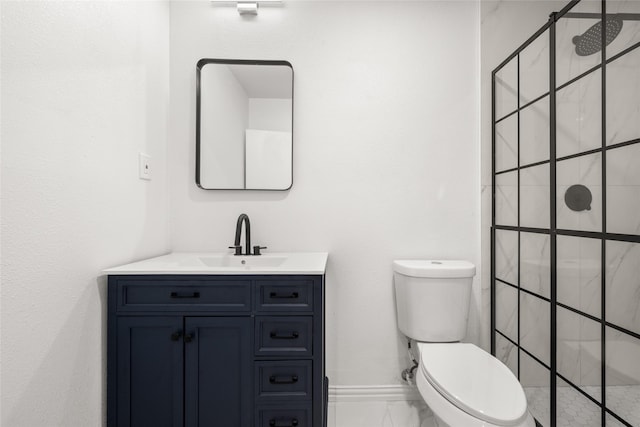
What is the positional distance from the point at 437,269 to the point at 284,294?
758 millimetres

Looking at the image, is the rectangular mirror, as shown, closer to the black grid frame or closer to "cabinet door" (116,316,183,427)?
"cabinet door" (116,316,183,427)

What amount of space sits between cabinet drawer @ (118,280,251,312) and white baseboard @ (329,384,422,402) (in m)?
0.91

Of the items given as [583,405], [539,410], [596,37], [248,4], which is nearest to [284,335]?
[583,405]

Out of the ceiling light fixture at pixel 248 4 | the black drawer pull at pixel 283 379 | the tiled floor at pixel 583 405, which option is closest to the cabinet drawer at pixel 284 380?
the black drawer pull at pixel 283 379

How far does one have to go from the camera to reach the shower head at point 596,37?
1039mm

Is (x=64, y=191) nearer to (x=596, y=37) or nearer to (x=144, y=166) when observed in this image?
(x=144, y=166)

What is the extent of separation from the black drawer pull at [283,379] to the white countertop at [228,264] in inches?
14.9

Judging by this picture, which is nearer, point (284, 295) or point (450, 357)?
point (284, 295)

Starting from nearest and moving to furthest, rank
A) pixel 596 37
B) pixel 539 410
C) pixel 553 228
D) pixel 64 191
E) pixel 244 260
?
pixel 64 191 < pixel 596 37 < pixel 553 228 < pixel 539 410 < pixel 244 260

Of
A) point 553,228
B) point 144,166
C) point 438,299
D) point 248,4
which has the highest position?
point 248,4

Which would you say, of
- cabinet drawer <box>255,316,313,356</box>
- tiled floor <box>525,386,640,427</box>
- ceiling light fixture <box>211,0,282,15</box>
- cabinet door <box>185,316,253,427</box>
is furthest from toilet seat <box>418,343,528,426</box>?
ceiling light fixture <box>211,0,282,15</box>

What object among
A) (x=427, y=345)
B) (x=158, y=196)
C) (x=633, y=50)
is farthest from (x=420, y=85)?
(x=158, y=196)

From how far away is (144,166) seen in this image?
4.83 feet

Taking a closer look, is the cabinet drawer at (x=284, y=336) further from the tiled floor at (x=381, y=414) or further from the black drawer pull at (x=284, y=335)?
the tiled floor at (x=381, y=414)
